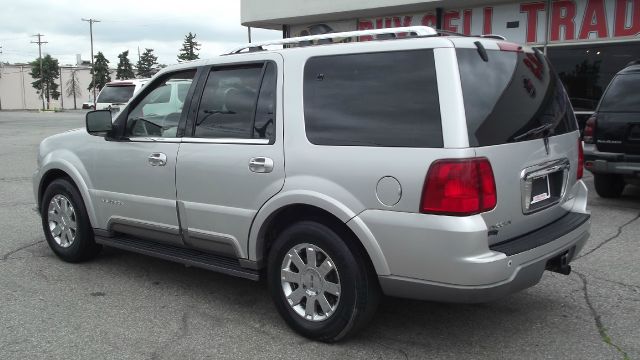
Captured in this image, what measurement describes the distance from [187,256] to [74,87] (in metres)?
89.7

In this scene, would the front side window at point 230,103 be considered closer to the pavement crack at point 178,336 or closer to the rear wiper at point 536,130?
the pavement crack at point 178,336

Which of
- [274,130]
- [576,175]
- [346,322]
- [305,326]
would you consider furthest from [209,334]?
[576,175]

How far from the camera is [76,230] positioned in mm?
5203

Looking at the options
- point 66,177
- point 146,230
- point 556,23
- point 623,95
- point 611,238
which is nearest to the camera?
point 146,230

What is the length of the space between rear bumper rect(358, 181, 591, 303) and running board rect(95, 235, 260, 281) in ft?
3.68

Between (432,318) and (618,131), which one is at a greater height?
(618,131)

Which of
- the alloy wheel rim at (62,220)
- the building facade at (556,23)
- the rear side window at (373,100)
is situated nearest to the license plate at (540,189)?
the rear side window at (373,100)

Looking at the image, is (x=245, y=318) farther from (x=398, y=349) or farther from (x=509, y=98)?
(x=509, y=98)

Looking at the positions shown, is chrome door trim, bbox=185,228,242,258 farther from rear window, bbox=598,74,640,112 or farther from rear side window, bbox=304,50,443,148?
rear window, bbox=598,74,640,112

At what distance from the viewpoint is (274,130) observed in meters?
3.75

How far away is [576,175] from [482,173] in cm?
135

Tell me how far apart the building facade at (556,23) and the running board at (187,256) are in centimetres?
1006

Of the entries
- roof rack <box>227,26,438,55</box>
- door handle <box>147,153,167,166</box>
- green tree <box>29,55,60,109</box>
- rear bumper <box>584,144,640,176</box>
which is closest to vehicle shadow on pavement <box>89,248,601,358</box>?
door handle <box>147,153,167,166</box>

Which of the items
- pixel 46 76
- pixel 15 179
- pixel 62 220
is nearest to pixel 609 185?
pixel 62 220
